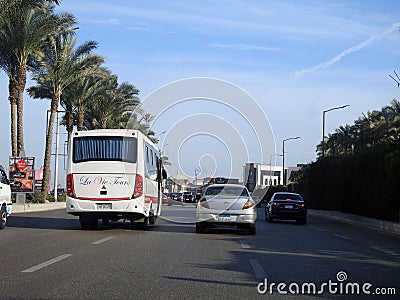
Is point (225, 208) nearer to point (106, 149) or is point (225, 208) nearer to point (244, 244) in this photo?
point (244, 244)

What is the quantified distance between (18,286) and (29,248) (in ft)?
17.9

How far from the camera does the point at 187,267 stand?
11.8 metres

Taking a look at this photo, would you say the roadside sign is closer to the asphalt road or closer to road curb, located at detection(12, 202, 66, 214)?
road curb, located at detection(12, 202, 66, 214)

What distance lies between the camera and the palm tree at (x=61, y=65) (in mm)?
43125

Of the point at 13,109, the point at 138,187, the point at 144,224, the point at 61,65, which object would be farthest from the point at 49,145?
the point at 138,187

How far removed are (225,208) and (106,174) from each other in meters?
3.95

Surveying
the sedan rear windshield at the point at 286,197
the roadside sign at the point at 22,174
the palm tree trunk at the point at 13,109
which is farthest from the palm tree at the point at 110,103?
the sedan rear windshield at the point at 286,197

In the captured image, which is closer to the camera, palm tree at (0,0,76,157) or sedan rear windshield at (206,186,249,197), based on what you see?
sedan rear windshield at (206,186,249,197)

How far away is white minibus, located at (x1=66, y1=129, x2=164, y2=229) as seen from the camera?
19.8 m

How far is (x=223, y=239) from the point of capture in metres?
18.2

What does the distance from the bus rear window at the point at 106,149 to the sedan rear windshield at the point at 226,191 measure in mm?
2676

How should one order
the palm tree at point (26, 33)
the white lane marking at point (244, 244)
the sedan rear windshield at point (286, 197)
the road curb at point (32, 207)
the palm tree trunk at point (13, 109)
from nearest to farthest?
the white lane marking at point (244, 244)
the sedan rear windshield at point (286, 197)
the road curb at point (32, 207)
the palm tree at point (26, 33)
the palm tree trunk at point (13, 109)

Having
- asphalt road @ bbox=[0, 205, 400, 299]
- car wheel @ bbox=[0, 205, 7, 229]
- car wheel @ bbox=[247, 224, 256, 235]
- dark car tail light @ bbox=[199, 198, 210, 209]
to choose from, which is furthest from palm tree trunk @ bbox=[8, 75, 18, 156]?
car wheel @ bbox=[247, 224, 256, 235]

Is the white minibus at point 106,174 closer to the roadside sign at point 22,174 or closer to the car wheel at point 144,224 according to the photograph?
the car wheel at point 144,224
